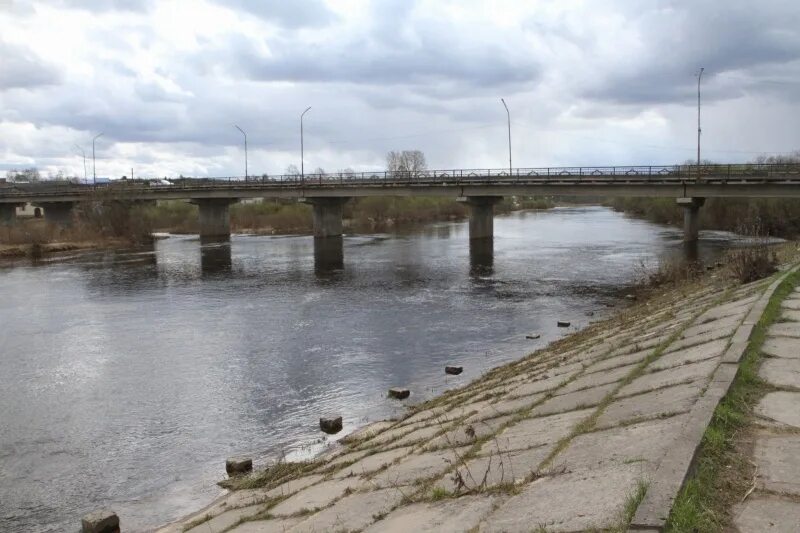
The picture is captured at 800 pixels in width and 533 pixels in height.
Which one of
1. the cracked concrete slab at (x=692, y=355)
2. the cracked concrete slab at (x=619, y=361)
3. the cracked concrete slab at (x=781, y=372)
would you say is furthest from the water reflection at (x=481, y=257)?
the cracked concrete slab at (x=781, y=372)

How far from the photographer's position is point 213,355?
22641 millimetres

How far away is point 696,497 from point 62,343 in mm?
25410

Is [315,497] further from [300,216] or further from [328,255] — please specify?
[300,216]

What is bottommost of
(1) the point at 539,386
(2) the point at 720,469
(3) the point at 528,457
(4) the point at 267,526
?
(4) the point at 267,526

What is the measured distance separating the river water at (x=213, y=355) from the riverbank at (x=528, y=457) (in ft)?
7.47

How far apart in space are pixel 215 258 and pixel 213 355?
4039 cm

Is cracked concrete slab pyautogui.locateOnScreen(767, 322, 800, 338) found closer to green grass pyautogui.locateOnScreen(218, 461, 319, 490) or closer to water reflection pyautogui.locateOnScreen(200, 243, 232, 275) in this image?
green grass pyautogui.locateOnScreen(218, 461, 319, 490)

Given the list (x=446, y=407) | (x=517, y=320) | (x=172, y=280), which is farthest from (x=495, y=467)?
(x=172, y=280)

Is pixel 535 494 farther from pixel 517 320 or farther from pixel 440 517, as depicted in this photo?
pixel 517 320

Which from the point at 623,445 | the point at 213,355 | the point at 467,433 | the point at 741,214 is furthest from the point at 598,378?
the point at 741,214

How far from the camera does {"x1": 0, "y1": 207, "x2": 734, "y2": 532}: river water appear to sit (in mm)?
13242

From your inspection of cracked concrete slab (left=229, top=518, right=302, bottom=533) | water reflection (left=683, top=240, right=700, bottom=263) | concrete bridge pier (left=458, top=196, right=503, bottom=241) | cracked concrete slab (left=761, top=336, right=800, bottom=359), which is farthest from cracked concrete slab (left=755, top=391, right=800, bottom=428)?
concrete bridge pier (left=458, top=196, right=503, bottom=241)

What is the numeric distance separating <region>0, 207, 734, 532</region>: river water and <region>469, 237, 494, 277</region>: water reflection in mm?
484

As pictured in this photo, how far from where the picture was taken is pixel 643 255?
2135 inches
